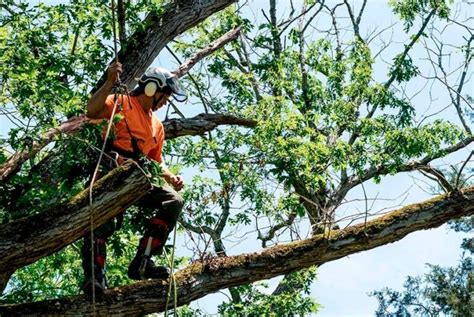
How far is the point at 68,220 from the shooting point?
5293mm

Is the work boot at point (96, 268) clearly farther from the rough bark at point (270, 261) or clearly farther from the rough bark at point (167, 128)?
the rough bark at point (167, 128)

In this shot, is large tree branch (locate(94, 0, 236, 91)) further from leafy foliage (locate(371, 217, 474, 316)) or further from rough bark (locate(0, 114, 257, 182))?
leafy foliage (locate(371, 217, 474, 316))

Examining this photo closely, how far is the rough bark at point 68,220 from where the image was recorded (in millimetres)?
5172

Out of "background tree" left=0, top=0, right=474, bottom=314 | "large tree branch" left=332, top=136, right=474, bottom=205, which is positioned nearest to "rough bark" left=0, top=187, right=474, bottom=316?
"background tree" left=0, top=0, right=474, bottom=314

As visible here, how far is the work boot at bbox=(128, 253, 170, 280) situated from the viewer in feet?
18.8

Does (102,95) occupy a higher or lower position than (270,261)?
higher

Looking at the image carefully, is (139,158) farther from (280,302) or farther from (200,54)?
(280,302)

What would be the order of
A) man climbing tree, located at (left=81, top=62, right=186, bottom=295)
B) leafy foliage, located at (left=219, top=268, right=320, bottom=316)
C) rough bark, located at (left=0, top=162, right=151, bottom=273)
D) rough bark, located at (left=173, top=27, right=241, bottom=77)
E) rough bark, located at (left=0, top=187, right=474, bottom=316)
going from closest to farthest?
rough bark, located at (left=0, top=162, right=151, bottom=273), rough bark, located at (left=0, top=187, right=474, bottom=316), man climbing tree, located at (left=81, top=62, right=186, bottom=295), rough bark, located at (left=173, top=27, right=241, bottom=77), leafy foliage, located at (left=219, top=268, right=320, bottom=316)

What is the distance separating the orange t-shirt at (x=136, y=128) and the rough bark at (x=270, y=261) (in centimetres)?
84

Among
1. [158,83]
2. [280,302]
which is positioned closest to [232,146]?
[280,302]

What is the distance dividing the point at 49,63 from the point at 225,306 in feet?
17.4

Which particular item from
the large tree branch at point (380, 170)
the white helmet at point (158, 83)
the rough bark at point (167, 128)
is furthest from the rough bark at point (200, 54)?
the large tree branch at point (380, 170)

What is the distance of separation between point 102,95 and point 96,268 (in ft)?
3.58

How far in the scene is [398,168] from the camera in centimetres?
1384
